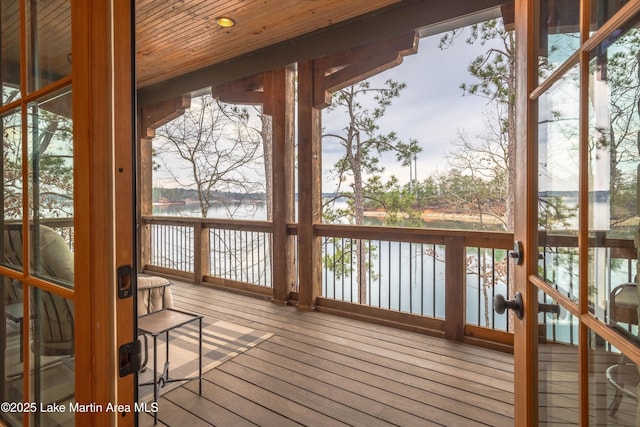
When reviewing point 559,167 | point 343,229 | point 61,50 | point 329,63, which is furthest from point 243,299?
point 559,167

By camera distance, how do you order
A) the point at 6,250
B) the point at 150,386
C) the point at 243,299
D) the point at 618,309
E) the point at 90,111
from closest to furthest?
the point at 618,309
the point at 90,111
the point at 6,250
the point at 150,386
the point at 243,299

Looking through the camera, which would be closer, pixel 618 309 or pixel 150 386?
pixel 618 309

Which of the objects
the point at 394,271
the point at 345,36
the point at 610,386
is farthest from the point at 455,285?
the point at 345,36

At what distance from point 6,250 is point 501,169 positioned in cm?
386

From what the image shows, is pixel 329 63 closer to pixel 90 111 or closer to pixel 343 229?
pixel 343 229

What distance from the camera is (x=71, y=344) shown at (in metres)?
0.85

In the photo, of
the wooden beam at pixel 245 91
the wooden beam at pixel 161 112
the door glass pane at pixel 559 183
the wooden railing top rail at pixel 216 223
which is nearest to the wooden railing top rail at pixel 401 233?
the wooden railing top rail at pixel 216 223

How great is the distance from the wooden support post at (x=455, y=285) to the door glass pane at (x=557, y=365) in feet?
6.42

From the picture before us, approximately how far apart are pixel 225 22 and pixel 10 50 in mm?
2399

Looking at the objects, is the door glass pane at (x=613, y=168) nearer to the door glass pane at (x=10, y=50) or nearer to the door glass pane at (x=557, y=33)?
the door glass pane at (x=557, y=33)

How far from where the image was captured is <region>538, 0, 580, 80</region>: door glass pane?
2.30ft

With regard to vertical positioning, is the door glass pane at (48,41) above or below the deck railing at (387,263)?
above

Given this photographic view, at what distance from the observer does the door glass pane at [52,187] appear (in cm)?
85

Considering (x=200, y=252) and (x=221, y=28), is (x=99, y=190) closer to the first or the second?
(x=221, y=28)
